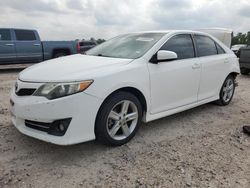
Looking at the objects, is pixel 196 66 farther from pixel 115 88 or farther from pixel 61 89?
pixel 61 89

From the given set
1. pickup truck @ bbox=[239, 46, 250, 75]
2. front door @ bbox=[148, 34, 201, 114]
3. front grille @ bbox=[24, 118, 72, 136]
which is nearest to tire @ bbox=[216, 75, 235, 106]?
front door @ bbox=[148, 34, 201, 114]

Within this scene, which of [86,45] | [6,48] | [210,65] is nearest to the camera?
[210,65]

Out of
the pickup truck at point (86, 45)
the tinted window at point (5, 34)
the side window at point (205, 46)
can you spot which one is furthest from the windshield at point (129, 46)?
the pickup truck at point (86, 45)

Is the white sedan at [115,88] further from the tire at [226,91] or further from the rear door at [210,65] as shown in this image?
the tire at [226,91]

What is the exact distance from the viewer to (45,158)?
317cm

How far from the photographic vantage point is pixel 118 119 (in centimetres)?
346

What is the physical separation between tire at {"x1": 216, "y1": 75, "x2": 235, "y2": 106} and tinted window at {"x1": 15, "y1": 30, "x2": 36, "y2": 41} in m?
8.58

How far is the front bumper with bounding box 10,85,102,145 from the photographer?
2.96 m

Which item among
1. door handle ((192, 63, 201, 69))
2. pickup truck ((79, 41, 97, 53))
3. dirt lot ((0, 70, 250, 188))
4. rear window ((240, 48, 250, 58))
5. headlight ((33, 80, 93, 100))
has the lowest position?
dirt lot ((0, 70, 250, 188))

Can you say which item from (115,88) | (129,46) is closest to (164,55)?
(129,46)

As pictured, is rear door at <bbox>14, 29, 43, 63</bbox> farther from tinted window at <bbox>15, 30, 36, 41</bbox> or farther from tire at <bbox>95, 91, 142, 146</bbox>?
tire at <bbox>95, 91, 142, 146</bbox>

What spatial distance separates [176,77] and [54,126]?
1979mm

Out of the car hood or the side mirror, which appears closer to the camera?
the car hood

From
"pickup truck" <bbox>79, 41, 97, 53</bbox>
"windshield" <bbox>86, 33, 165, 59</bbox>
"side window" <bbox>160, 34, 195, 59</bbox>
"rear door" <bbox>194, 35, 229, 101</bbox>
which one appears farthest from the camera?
"pickup truck" <bbox>79, 41, 97, 53</bbox>
